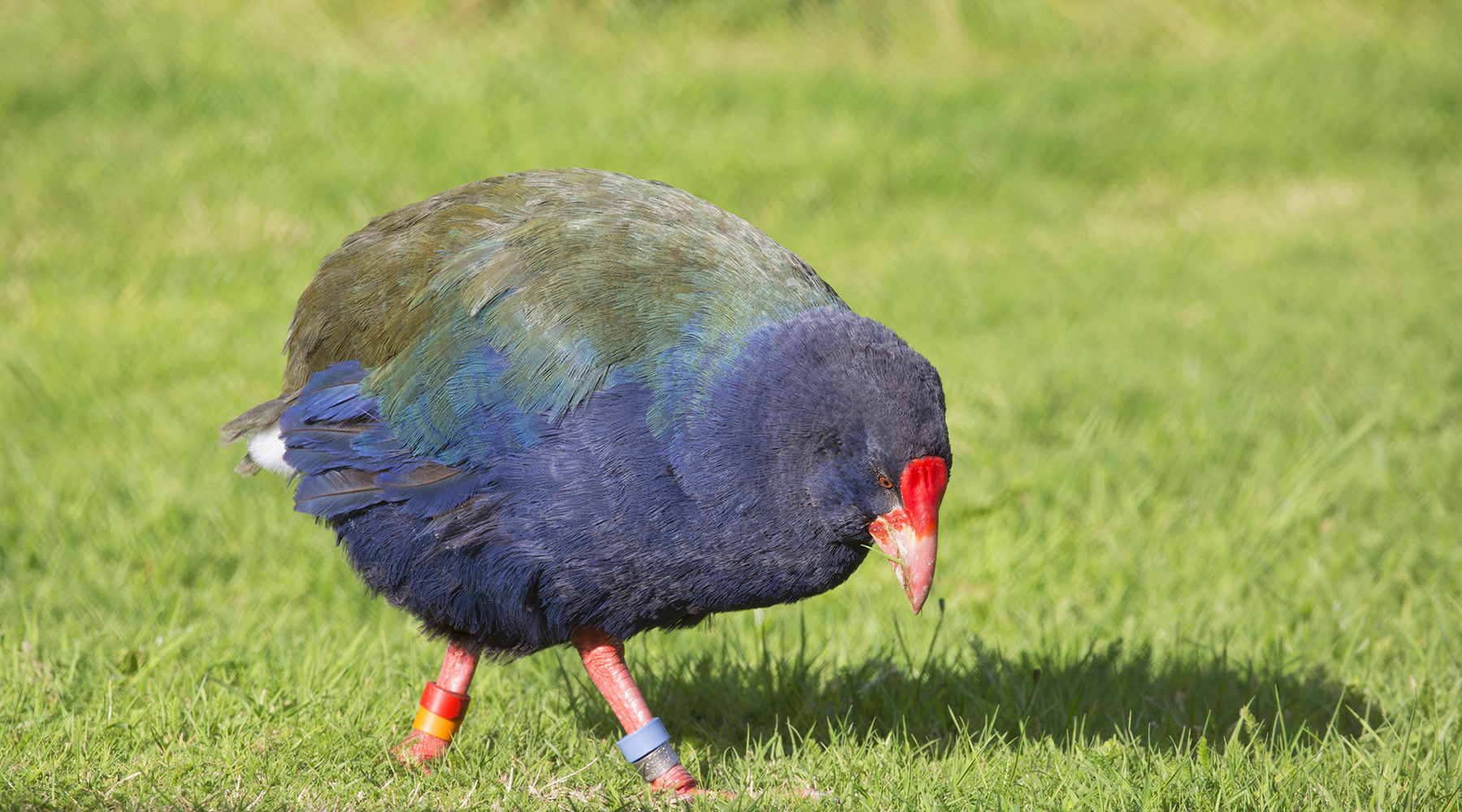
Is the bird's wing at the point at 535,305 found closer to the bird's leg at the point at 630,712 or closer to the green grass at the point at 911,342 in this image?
the bird's leg at the point at 630,712

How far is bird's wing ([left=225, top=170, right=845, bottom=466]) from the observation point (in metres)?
2.24

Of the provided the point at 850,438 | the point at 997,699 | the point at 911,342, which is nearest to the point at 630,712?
the point at 850,438

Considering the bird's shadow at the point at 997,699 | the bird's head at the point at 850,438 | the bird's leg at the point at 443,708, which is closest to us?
the bird's head at the point at 850,438

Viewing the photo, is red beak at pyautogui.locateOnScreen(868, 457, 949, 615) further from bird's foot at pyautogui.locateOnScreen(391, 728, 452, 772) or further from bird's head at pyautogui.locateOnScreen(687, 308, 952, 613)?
bird's foot at pyautogui.locateOnScreen(391, 728, 452, 772)

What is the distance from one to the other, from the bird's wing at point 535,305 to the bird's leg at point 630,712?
0.44 metres

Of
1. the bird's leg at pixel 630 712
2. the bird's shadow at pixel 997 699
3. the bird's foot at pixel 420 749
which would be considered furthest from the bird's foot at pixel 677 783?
the bird's foot at pixel 420 749

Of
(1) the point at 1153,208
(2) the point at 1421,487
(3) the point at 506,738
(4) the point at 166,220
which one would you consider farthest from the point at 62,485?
(1) the point at 1153,208

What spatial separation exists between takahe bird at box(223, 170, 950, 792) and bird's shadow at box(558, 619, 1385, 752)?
450 millimetres

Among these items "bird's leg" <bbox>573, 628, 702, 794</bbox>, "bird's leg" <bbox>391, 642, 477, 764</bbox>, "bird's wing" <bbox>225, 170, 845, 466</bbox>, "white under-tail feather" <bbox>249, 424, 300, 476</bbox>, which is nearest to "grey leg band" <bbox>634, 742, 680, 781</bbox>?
"bird's leg" <bbox>573, 628, 702, 794</bbox>

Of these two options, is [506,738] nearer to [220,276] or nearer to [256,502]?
[256,502]

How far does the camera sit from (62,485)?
3.79 meters

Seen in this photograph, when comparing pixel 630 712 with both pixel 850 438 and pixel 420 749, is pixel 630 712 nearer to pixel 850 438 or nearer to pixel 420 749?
pixel 420 749

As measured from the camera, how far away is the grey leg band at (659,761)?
239cm

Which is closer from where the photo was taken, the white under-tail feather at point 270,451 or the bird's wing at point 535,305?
the bird's wing at point 535,305
